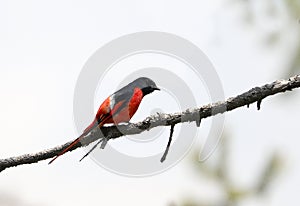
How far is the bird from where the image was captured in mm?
4715

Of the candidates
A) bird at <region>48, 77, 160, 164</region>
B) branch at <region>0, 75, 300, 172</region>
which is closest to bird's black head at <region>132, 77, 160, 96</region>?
bird at <region>48, 77, 160, 164</region>

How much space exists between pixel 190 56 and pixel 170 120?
110 centimetres

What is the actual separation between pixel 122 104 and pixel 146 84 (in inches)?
16.4

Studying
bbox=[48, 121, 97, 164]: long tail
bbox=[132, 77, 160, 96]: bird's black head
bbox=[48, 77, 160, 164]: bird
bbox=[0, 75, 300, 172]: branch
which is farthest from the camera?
bbox=[132, 77, 160, 96]: bird's black head

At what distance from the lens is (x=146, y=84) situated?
17.8ft

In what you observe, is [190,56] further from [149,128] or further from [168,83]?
[149,128]

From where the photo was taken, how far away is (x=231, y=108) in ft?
13.6

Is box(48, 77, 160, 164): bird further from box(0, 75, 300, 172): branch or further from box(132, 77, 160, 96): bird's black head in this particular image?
box(0, 75, 300, 172): branch

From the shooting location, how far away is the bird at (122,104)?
4.71 m

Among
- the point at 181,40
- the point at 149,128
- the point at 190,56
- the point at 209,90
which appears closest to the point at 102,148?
the point at 149,128

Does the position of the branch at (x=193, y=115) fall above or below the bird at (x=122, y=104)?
below

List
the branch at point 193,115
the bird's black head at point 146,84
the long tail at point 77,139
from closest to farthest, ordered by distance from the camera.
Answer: the branch at point 193,115 → the long tail at point 77,139 → the bird's black head at point 146,84

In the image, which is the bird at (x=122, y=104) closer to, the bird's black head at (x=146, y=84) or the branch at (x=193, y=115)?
the bird's black head at (x=146, y=84)

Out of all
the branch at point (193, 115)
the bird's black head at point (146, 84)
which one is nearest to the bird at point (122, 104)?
the bird's black head at point (146, 84)
